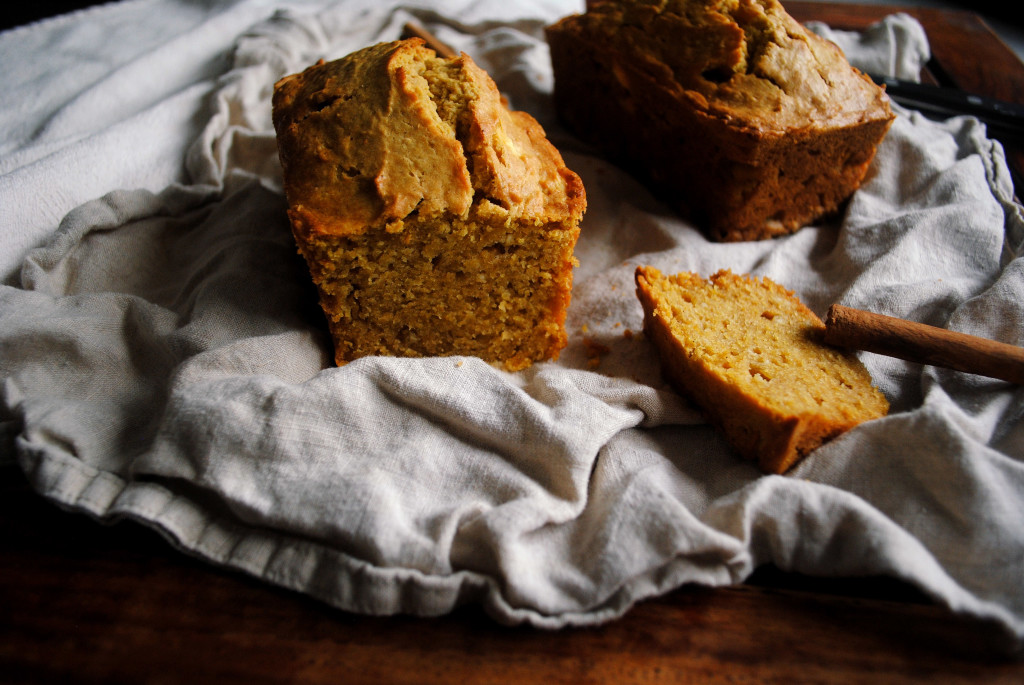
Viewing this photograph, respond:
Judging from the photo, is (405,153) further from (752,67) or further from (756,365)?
(752,67)

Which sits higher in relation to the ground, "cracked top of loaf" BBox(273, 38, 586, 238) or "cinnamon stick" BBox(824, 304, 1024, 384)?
"cracked top of loaf" BBox(273, 38, 586, 238)

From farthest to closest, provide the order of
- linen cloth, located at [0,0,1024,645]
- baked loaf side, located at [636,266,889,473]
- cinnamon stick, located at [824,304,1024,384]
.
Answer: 1. cinnamon stick, located at [824,304,1024,384]
2. baked loaf side, located at [636,266,889,473]
3. linen cloth, located at [0,0,1024,645]

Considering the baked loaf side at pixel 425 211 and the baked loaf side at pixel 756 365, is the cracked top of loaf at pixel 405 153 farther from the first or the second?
the baked loaf side at pixel 756 365

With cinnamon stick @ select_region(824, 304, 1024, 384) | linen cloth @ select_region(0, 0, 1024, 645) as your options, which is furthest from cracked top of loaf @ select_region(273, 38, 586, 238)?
cinnamon stick @ select_region(824, 304, 1024, 384)

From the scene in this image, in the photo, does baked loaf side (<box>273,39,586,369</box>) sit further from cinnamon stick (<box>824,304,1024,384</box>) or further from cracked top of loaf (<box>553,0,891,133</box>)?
cinnamon stick (<box>824,304,1024,384</box>)

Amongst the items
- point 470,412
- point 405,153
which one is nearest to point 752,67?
point 405,153

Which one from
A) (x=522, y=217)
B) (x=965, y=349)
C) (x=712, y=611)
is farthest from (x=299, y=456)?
(x=965, y=349)
